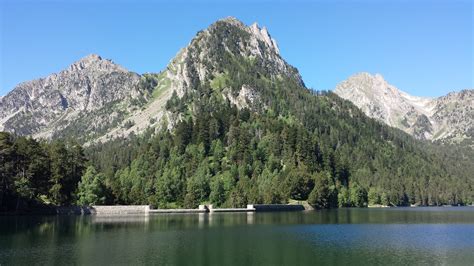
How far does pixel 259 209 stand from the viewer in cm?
19250

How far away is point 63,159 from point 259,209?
3087 inches

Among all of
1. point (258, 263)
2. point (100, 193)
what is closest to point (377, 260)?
point (258, 263)

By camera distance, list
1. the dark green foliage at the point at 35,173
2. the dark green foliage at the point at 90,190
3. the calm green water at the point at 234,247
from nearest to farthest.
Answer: the calm green water at the point at 234,247
the dark green foliage at the point at 35,173
the dark green foliage at the point at 90,190

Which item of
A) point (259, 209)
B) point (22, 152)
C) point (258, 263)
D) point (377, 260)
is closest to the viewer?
point (258, 263)

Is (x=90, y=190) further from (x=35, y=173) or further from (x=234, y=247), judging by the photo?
(x=234, y=247)

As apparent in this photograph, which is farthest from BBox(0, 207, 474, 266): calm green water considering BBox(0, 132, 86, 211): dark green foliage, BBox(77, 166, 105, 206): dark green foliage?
BBox(77, 166, 105, 206): dark green foliage

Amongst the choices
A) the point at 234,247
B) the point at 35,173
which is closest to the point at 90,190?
the point at 35,173

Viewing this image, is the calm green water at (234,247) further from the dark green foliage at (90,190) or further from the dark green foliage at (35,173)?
the dark green foliage at (90,190)

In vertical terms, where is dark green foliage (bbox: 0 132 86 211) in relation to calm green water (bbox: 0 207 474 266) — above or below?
above

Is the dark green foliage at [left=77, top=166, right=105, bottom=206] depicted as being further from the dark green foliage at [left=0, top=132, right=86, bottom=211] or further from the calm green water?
the calm green water

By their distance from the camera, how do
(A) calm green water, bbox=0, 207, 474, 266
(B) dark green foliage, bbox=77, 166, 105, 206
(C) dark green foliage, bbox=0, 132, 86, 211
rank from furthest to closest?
(B) dark green foliage, bbox=77, 166, 105, 206
(C) dark green foliage, bbox=0, 132, 86, 211
(A) calm green water, bbox=0, 207, 474, 266

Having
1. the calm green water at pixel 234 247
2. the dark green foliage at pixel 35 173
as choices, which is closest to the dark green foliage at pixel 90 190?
the dark green foliage at pixel 35 173

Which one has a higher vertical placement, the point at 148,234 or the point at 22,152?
the point at 22,152

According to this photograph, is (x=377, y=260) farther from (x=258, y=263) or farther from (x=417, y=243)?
(x=417, y=243)
